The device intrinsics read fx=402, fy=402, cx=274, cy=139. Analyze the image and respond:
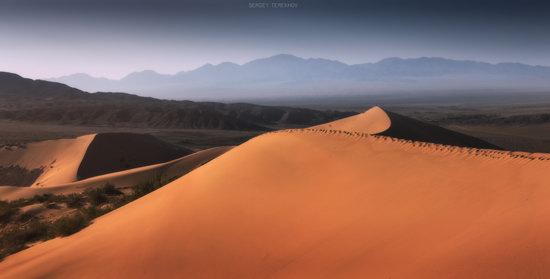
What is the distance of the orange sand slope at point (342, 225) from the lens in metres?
3.82

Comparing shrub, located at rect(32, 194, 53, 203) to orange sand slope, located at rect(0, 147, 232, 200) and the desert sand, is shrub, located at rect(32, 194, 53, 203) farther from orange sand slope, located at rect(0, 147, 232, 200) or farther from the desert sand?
the desert sand

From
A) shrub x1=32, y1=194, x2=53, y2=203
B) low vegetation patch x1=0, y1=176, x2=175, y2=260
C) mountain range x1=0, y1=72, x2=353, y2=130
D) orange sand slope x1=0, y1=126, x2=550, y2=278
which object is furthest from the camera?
mountain range x1=0, y1=72, x2=353, y2=130

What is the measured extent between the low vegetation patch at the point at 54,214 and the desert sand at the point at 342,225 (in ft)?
1.80

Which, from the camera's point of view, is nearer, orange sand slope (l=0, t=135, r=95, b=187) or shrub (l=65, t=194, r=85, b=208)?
shrub (l=65, t=194, r=85, b=208)

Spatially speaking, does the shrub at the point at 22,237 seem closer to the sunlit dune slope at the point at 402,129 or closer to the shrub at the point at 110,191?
the shrub at the point at 110,191

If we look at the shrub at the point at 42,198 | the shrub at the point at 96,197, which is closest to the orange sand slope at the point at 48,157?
the shrub at the point at 42,198

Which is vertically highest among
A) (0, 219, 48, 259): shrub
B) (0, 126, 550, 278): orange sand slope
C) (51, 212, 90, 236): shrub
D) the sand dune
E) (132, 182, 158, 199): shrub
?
(0, 126, 550, 278): orange sand slope

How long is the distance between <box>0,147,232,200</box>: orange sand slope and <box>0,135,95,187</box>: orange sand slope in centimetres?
614

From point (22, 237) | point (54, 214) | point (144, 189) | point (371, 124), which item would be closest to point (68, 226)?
point (22, 237)

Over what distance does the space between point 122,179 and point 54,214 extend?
18.4ft

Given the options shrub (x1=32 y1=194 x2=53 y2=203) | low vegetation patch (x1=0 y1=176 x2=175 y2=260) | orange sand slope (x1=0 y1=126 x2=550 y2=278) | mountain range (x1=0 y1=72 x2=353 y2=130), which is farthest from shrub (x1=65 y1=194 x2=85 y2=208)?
mountain range (x1=0 y1=72 x2=353 y2=130)

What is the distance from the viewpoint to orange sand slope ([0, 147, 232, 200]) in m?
14.6

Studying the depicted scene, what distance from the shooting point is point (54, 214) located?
10.9 metres

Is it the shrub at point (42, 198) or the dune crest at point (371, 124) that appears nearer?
the shrub at point (42, 198)
